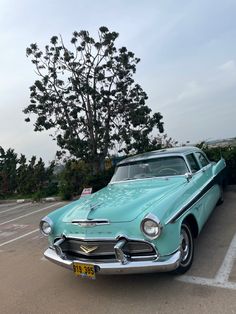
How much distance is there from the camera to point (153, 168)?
17.3 ft

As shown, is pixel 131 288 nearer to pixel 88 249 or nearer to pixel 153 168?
pixel 88 249

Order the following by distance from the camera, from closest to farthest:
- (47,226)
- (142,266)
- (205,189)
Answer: (142,266), (47,226), (205,189)

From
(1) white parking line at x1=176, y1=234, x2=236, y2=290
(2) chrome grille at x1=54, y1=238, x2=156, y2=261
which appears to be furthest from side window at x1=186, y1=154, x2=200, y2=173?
(2) chrome grille at x1=54, y1=238, x2=156, y2=261

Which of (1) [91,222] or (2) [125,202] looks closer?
(1) [91,222]

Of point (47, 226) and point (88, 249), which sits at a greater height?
point (47, 226)

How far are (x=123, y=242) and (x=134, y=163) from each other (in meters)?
2.32

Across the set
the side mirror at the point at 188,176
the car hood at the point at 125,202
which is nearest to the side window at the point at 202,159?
the side mirror at the point at 188,176

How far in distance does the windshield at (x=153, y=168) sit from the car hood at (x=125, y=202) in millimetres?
236

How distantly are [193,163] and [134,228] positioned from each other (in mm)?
2360

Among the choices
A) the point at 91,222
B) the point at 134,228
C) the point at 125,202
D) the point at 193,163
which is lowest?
the point at 134,228

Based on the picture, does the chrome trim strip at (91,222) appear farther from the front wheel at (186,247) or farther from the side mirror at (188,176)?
the side mirror at (188,176)

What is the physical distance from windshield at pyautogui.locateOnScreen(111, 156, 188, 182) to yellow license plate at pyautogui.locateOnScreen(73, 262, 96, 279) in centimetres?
210

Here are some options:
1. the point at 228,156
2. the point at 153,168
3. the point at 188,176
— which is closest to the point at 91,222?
the point at 188,176

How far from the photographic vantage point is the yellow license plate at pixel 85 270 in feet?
11.2
